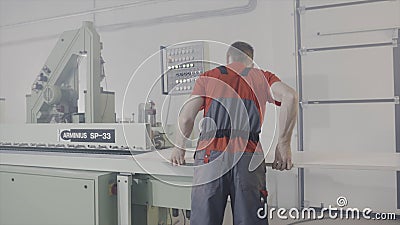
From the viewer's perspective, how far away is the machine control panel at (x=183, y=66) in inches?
68.8

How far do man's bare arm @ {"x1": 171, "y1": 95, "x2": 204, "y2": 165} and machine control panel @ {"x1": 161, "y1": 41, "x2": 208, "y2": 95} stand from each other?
0.81 ft

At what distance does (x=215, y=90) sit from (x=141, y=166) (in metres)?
0.53

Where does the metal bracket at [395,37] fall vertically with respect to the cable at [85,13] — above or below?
below

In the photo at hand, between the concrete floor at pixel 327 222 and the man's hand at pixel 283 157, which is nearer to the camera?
the man's hand at pixel 283 157

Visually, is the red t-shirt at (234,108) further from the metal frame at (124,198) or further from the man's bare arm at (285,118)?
the metal frame at (124,198)

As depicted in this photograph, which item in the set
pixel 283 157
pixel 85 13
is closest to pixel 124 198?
pixel 283 157

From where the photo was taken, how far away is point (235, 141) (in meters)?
1.42

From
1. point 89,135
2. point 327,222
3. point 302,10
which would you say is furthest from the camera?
point 302,10

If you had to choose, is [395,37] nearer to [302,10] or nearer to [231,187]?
[302,10]

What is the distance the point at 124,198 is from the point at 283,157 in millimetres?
797

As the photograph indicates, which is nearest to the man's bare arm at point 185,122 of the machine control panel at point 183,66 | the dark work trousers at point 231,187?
the dark work trousers at point 231,187

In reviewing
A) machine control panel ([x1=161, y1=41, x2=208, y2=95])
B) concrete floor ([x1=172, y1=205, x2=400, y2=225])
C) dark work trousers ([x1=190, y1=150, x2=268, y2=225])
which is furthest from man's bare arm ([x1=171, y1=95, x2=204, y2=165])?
concrete floor ([x1=172, y1=205, x2=400, y2=225])

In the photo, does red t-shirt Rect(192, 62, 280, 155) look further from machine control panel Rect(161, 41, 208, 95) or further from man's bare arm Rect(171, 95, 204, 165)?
machine control panel Rect(161, 41, 208, 95)

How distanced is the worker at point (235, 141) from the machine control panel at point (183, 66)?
0.28m
